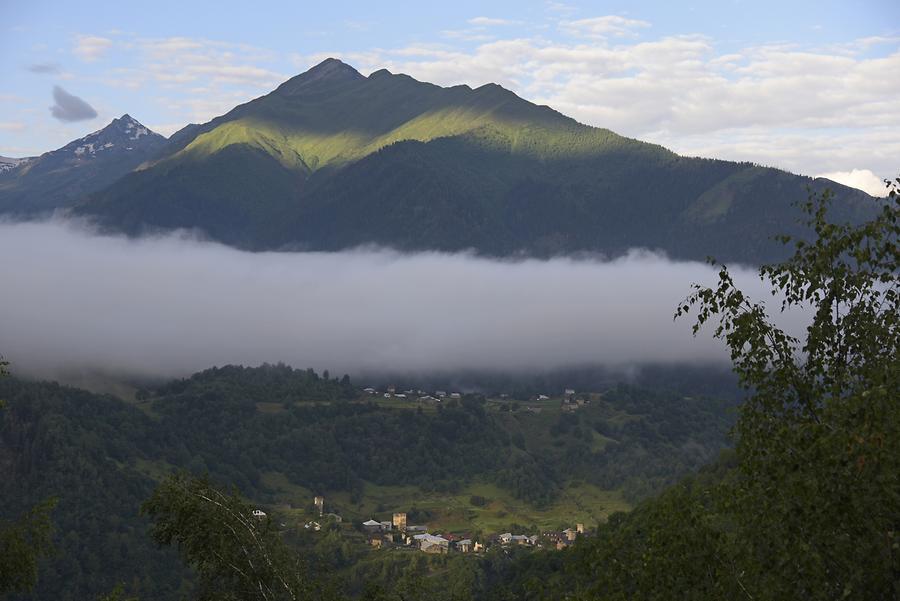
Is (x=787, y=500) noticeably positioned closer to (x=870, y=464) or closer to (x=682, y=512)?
(x=870, y=464)

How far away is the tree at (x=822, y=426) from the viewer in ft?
63.3

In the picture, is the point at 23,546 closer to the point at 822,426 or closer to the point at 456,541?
the point at 822,426

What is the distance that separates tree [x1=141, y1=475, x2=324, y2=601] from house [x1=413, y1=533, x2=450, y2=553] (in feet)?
491

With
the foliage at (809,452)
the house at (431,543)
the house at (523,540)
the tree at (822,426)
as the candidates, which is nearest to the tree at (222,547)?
the foliage at (809,452)

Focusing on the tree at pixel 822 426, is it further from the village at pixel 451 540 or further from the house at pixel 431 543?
the house at pixel 431 543

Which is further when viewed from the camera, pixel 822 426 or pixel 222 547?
pixel 222 547

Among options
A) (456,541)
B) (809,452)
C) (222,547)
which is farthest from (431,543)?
(809,452)

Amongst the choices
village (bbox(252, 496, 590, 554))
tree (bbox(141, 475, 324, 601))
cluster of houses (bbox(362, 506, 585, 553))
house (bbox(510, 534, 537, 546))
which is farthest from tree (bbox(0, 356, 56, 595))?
house (bbox(510, 534, 537, 546))

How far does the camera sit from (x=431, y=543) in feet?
607

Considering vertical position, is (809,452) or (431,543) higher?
(809,452)

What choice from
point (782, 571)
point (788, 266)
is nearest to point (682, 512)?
point (782, 571)

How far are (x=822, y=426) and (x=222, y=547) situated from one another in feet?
59.3

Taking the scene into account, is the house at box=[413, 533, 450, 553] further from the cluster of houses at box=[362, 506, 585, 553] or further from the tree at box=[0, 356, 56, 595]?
the tree at box=[0, 356, 56, 595]

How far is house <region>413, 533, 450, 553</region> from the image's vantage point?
180 m
